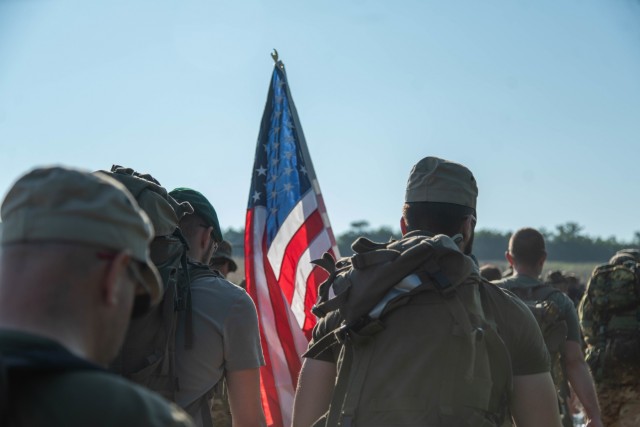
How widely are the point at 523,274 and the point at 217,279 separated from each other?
3675 millimetres

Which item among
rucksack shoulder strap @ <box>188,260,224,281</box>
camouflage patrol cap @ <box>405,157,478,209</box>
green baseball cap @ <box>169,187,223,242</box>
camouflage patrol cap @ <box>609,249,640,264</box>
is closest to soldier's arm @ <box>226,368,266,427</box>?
rucksack shoulder strap @ <box>188,260,224,281</box>

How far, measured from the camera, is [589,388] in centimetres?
644

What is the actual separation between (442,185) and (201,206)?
43.2 inches

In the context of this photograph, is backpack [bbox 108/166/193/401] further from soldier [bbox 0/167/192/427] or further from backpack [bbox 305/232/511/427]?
soldier [bbox 0/167/192/427]

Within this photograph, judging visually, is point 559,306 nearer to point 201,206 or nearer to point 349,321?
point 201,206

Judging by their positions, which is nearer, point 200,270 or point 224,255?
point 200,270

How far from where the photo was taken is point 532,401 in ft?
11.5

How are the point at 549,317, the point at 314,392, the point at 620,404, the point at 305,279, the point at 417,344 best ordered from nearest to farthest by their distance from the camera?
the point at 417,344 < the point at 314,392 < the point at 549,317 < the point at 305,279 < the point at 620,404

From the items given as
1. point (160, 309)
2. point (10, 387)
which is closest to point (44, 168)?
point (10, 387)

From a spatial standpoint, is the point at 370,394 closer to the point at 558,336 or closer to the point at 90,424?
the point at 90,424

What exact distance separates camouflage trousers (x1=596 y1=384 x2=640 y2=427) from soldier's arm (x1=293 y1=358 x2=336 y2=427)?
18.0 ft

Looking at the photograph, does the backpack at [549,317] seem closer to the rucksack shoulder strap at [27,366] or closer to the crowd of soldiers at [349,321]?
the crowd of soldiers at [349,321]

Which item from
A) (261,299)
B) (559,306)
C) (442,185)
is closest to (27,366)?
(442,185)

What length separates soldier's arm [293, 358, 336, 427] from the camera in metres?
3.65
